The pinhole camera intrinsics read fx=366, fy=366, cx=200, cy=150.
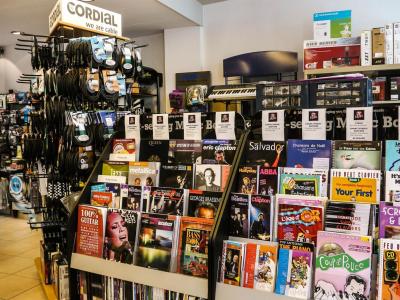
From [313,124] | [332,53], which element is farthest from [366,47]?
[313,124]

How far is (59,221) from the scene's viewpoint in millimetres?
3012

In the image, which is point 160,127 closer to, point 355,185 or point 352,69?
point 355,185

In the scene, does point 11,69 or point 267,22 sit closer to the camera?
point 267,22

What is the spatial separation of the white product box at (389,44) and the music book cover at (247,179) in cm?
335

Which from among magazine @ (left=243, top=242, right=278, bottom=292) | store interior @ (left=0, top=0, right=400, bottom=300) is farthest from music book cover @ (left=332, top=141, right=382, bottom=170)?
magazine @ (left=243, top=242, right=278, bottom=292)

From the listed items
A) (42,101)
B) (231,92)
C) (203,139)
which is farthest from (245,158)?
(231,92)

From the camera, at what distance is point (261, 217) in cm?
145

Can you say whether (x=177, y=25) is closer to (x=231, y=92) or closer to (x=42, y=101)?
(x=231, y=92)

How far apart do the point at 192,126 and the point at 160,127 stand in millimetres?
196

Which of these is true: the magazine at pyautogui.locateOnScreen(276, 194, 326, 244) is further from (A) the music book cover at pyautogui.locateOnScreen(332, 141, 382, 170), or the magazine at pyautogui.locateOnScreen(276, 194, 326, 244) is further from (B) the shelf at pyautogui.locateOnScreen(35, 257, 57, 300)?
(B) the shelf at pyautogui.locateOnScreen(35, 257, 57, 300)

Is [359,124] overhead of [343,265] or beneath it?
overhead

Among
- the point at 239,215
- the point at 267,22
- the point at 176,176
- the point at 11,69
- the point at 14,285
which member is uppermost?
the point at 267,22

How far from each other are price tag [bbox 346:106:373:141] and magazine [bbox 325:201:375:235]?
31 cm

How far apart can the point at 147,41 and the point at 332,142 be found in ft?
19.4
